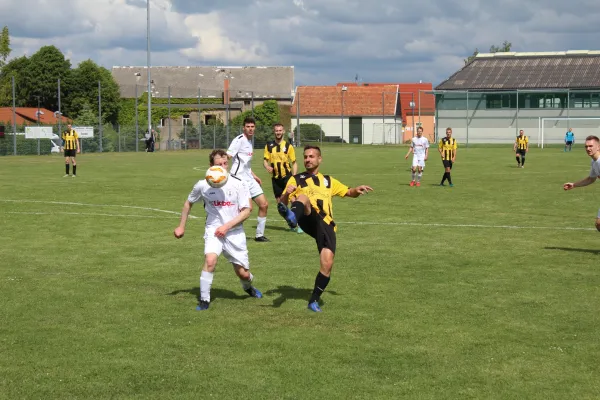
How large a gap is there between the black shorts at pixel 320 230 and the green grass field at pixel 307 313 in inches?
32.6

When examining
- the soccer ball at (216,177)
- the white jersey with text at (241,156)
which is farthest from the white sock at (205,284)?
the white jersey with text at (241,156)

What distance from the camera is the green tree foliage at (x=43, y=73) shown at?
89375mm

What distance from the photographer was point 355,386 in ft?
22.8

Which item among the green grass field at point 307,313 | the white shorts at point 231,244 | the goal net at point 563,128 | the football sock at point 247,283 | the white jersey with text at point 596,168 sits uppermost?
the goal net at point 563,128

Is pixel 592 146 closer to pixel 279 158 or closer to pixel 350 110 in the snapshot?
pixel 279 158

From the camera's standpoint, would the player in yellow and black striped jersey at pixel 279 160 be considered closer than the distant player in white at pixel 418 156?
Yes

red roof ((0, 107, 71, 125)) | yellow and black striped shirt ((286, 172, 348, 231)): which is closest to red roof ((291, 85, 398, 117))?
red roof ((0, 107, 71, 125))

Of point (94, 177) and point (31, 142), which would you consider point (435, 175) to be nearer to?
point (94, 177)

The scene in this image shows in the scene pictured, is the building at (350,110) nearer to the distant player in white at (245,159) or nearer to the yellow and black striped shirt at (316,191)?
the distant player in white at (245,159)

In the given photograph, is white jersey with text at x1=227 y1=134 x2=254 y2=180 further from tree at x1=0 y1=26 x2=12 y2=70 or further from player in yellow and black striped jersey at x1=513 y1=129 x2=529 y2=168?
tree at x1=0 y1=26 x2=12 y2=70

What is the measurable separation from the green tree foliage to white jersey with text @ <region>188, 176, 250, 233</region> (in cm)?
8316

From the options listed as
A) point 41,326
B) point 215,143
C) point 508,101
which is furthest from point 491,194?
point 508,101

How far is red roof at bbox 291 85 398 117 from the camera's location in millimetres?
107688

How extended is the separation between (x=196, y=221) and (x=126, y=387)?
39.3 ft
